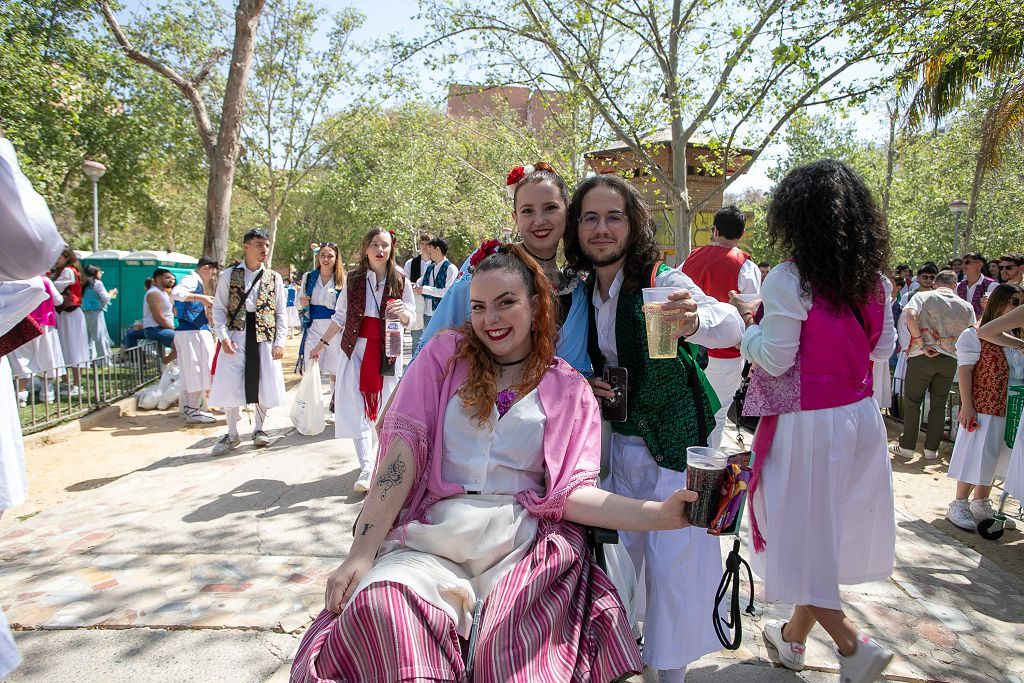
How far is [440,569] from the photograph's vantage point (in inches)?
79.2

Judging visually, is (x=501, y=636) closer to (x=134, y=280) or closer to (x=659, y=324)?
(x=659, y=324)

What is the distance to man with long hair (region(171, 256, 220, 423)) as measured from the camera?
27.3 ft

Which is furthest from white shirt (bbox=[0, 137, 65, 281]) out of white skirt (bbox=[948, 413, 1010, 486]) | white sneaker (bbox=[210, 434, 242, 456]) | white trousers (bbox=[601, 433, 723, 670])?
white skirt (bbox=[948, 413, 1010, 486])

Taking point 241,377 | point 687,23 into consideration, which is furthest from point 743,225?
point 241,377

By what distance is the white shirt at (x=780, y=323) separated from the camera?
8.27 feet

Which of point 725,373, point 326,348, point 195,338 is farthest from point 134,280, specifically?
point 725,373

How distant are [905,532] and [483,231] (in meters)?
19.0

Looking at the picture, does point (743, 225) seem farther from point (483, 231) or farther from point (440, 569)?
point (483, 231)

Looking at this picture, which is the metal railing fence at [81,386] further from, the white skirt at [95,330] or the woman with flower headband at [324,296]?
the woman with flower headband at [324,296]

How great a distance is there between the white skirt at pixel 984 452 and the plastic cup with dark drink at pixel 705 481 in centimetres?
410

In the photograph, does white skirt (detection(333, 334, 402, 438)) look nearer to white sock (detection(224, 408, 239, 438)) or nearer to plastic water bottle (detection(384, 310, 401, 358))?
plastic water bottle (detection(384, 310, 401, 358))

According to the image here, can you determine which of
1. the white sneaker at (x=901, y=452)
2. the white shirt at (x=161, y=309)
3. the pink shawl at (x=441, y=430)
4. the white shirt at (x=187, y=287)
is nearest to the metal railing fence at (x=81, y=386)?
the white shirt at (x=161, y=309)

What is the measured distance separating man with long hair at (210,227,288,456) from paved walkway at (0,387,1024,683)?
146cm

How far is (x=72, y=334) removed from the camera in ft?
33.2
